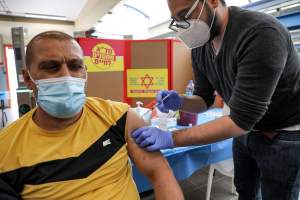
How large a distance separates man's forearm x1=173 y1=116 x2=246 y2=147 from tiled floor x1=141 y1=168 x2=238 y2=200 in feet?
4.95

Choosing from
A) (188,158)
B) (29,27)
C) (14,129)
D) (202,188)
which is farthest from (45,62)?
(29,27)

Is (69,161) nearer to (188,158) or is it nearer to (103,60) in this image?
(188,158)

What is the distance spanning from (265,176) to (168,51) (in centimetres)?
144

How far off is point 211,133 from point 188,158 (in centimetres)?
66

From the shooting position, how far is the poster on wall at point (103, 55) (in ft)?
6.38

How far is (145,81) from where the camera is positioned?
7.22 ft

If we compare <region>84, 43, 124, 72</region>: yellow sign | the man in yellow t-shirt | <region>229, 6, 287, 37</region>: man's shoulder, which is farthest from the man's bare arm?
<region>84, 43, 124, 72</region>: yellow sign

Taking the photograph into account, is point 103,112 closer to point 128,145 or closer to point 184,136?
point 128,145

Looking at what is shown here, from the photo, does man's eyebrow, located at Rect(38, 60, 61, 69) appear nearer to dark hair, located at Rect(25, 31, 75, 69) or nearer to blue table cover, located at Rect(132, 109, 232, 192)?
dark hair, located at Rect(25, 31, 75, 69)

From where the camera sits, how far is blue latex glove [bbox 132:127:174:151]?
0.97m

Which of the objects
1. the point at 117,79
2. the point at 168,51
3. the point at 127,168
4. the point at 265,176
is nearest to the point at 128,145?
the point at 127,168

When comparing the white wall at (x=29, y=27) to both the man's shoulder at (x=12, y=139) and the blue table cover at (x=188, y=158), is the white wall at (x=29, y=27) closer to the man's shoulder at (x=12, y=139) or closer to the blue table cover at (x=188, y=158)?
the blue table cover at (x=188, y=158)

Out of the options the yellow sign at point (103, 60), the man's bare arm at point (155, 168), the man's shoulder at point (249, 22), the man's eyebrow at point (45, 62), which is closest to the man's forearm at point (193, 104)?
the man's bare arm at point (155, 168)

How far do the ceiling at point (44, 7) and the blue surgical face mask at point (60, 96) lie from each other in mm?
4594
